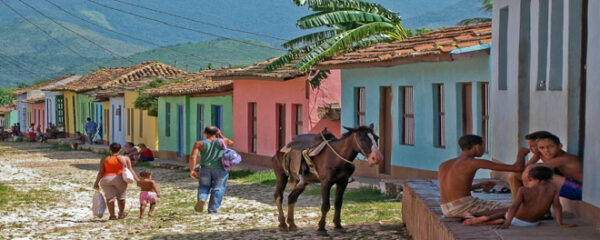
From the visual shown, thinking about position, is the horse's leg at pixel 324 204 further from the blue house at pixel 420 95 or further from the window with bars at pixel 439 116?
the window with bars at pixel 439 116

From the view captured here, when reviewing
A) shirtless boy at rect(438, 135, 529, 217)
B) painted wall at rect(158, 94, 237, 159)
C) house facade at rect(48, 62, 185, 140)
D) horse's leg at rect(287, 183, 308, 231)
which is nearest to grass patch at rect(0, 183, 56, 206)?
horse's leg at rect(287, 183, 308, 231)

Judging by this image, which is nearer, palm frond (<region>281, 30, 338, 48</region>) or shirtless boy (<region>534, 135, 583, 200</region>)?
shirtless boy (<region>534, 135, 583, 200</region>)

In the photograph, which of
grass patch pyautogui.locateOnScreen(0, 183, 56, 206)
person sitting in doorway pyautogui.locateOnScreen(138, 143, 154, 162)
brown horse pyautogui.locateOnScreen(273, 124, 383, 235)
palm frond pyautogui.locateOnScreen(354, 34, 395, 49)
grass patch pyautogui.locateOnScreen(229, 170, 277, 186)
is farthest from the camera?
person sitting in doorway pyautogui.locateOnScreen(138, 143, 154, 162)

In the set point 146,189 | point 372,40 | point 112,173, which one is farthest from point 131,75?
point 112,173

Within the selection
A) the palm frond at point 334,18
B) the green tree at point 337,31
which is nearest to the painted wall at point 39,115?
the green tree at point 337,31

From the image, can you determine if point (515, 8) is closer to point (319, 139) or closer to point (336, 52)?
point (319, 139)

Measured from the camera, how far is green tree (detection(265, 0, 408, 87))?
2212cm

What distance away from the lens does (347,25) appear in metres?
24.3

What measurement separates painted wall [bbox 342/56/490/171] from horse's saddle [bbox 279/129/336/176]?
472 centimetres

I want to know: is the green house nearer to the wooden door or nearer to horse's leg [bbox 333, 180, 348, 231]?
the wooden door

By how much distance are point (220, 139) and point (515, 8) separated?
496 cm

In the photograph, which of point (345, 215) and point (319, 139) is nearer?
point (319, 139)

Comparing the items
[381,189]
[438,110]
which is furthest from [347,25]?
[381,189]

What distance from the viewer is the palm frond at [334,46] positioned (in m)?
21.9
